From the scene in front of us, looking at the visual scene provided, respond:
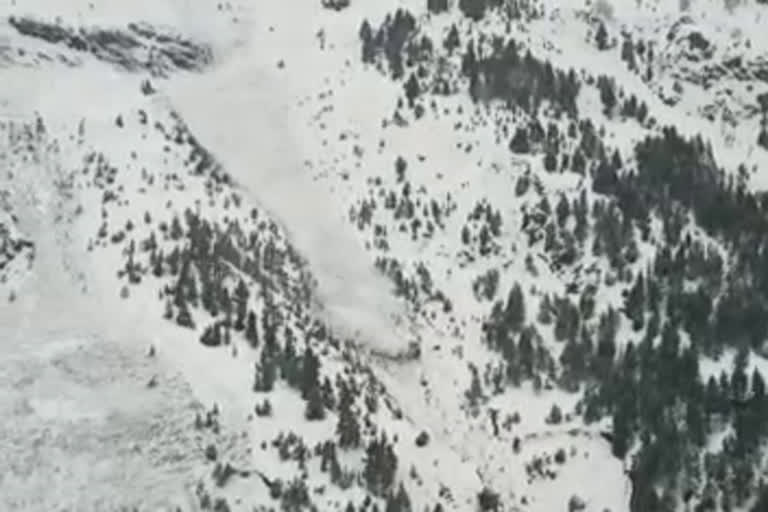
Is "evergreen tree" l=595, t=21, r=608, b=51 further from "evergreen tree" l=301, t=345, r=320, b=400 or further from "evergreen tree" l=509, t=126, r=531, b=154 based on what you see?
"evergreen tree" l=301, t=345, r=320, b=400

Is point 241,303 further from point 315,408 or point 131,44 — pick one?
point 131,44

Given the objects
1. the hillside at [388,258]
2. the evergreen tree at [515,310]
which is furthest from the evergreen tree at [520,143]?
the evergreen tree at [515,310]

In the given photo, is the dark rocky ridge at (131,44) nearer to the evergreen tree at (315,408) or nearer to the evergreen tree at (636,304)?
the evergreen tree at (636,304)

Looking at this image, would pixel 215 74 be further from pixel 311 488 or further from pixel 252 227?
pixel 311 488

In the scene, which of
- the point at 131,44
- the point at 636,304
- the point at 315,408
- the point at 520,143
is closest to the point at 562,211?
the point at 520,143

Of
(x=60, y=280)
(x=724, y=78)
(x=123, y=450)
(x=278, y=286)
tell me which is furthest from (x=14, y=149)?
(x=724, y=78)

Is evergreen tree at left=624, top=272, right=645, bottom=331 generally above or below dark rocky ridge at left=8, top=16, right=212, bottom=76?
below

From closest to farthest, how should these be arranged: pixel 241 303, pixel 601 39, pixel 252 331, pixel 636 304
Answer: pixel 252 331 < pixel 241 303 < pixel 636 304 < pixel 601 39

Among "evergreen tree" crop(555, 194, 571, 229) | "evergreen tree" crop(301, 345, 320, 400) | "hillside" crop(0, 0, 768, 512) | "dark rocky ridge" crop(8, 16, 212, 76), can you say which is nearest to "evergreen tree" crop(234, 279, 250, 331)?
"hillside" crop(0, 0, 768, 512)
